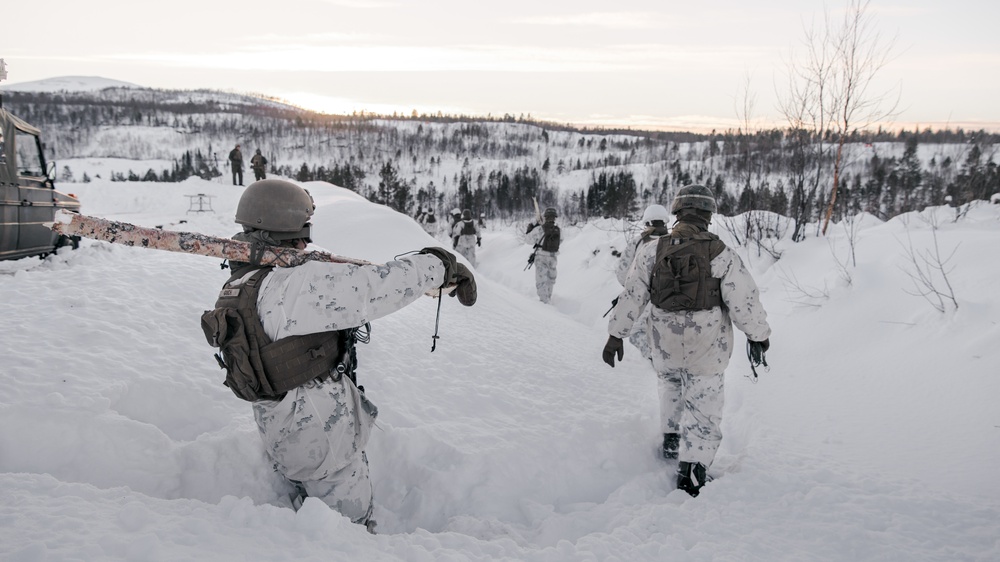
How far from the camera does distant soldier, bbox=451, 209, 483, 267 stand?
14688 millimetres

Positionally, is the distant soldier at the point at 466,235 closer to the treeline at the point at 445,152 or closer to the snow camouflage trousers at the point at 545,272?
the snow camouflage trousers at the point at 545,272

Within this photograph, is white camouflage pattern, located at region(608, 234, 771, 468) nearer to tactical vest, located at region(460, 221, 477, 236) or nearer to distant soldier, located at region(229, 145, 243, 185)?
tactical vest, located at region(460, 221, 477, 236)

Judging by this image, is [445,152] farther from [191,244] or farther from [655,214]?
[191,244]

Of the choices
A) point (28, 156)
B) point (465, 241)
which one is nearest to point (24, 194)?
point (28, 156)

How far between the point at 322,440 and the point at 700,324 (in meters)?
2.50

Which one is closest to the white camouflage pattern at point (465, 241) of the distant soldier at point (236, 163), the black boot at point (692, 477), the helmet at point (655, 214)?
the helmet at point (655, 214)

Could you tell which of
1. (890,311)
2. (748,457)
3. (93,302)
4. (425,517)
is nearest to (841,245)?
(890,311)

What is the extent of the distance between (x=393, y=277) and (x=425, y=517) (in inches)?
62.3

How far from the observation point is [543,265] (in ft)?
35.9

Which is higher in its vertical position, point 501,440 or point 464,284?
point 464,284

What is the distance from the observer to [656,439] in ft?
13.4

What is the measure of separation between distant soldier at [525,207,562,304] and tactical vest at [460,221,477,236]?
3.57 metres

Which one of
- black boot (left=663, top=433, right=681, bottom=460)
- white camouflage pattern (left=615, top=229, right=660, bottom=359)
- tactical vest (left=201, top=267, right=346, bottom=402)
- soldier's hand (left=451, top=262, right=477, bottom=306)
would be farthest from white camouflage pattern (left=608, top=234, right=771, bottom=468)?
white camouflage pattern (left=615, top=229, right=660, bottom=359)

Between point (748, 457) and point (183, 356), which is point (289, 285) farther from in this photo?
point (748, 457)
